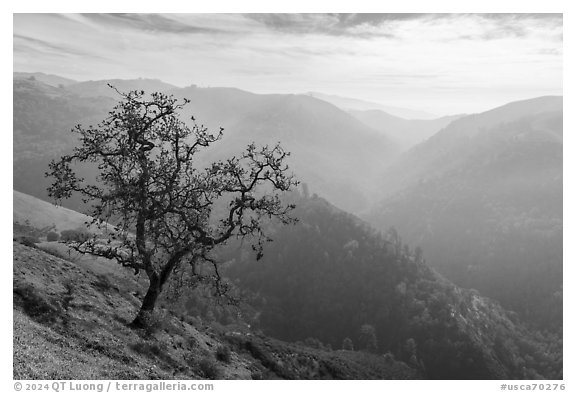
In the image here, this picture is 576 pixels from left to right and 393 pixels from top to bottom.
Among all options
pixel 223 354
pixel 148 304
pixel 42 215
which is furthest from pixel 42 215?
pixel 148 304

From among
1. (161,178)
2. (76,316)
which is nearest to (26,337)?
(76,316)

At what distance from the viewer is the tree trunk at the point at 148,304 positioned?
2075 cm

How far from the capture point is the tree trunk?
20.8 m

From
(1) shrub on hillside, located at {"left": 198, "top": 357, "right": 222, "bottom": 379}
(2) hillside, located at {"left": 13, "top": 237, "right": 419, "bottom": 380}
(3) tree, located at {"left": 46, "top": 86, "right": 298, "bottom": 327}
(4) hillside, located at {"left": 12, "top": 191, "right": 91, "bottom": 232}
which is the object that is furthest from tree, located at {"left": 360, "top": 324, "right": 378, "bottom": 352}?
(3) tree, located at {"left": 46, "top": 86, "right": 298, "bottom": 327}

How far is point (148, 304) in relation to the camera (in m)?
21.2

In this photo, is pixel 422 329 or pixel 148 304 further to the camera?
pixel 422 329

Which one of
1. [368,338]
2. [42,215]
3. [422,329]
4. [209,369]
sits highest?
[209,369]

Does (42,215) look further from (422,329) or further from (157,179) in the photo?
(157,179)

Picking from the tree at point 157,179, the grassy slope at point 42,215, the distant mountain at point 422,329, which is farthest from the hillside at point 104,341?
the distant mountain at point 422,329

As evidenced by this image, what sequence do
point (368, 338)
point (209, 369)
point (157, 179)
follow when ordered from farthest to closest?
point (368, 338) < point (209, 369) < point (157, 179)

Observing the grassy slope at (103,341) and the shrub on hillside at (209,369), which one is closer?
the grassy slope at (103,341)

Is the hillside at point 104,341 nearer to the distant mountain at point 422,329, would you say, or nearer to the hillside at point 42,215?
the hillside at point 42,215

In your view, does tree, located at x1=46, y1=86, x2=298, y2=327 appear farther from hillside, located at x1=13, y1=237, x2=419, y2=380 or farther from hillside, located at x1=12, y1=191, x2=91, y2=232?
hillside, located at x1=12, y1=191, x2=91, y2=232
